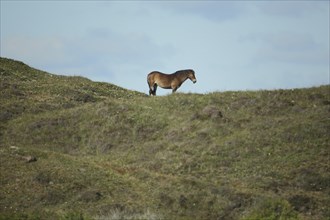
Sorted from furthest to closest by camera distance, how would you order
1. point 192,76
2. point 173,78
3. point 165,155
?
point 192,76 → point 173,78 → point 165,155

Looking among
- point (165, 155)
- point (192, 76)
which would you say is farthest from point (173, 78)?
point (165, 155)

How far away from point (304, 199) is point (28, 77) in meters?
29.2

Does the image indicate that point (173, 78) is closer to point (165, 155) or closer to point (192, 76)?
point (192, 76)

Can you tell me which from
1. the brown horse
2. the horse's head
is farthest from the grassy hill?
the horse's head

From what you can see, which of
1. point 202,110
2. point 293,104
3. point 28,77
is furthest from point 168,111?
point 28,77

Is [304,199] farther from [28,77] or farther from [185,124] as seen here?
[28,77]

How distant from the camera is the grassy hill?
30.5 meters

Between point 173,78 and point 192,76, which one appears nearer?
point 173,78

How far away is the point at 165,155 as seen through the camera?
36.9 meters

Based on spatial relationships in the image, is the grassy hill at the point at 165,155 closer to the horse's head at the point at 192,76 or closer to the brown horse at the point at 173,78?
the brown horse at the point at 173,78

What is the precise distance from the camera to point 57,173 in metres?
33.3

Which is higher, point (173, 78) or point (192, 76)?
point (192, 76)

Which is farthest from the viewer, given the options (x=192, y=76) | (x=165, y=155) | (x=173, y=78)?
(x=192, y=76)

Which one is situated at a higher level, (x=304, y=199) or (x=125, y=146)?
(x=125, y=146)
